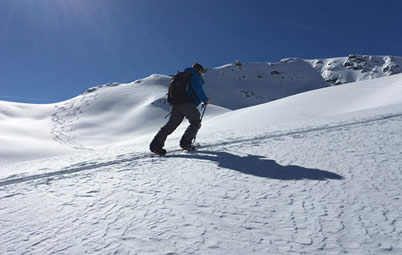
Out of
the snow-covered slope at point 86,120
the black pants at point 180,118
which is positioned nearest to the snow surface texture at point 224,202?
the black pants at point 180,118

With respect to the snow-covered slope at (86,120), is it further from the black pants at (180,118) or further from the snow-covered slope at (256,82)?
the snow-covered slope at (256,82)

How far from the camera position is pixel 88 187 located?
266 centimetres

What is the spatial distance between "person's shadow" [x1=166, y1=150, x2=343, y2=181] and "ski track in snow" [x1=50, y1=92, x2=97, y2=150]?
19.1m

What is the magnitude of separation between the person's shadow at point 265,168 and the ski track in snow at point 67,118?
19093 mm

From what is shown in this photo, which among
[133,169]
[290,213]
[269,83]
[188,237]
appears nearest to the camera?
[188,237]

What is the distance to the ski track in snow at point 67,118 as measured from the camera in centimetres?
2162

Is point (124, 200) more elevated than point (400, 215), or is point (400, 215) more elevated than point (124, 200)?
point (124, 200)

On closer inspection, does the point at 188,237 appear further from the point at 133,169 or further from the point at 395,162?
the point at 395,162

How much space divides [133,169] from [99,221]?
4.78ft

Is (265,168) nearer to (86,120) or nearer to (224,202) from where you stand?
(224,202)

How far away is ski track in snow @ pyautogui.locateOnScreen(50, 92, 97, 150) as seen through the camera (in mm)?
21617

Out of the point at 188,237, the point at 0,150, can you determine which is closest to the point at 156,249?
the point at 188,237

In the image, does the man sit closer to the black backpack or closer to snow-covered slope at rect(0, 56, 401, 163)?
the black backpack

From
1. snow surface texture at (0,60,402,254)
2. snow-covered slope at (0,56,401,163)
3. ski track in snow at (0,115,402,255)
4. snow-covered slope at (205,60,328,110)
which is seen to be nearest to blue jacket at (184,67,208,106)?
snow surface texture at (0,60,402,254)
